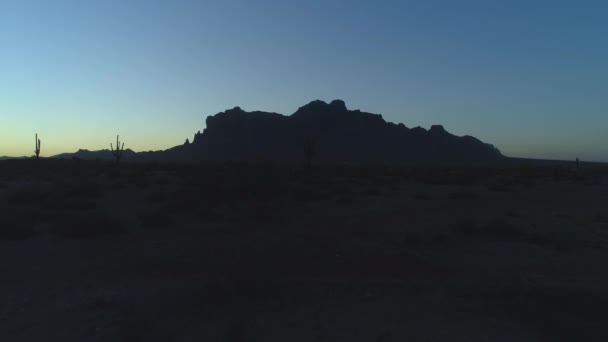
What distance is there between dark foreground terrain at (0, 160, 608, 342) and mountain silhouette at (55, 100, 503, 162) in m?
139

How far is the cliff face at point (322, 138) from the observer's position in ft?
547

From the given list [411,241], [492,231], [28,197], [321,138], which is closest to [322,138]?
[321,138]

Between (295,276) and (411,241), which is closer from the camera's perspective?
(295,276)

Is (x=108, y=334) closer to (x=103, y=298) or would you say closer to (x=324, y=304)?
(x=103, y=298)

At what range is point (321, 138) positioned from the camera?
171750 millimetres

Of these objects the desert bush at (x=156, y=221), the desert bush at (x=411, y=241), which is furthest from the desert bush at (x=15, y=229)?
the desert bush at (x=411, y=241)

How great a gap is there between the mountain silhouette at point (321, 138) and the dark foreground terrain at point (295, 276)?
13947 centimetres

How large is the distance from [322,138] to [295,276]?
535ft

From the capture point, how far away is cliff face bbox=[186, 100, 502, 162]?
167m

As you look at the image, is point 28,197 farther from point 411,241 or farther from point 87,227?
point 411,241

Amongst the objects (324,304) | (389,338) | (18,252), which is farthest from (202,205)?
(389,338)

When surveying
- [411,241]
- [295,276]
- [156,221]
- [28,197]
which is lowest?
[295,276]

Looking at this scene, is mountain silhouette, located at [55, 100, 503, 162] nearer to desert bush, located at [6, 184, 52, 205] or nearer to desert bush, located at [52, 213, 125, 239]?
desert bush, located at [6, 184, 52, 205]

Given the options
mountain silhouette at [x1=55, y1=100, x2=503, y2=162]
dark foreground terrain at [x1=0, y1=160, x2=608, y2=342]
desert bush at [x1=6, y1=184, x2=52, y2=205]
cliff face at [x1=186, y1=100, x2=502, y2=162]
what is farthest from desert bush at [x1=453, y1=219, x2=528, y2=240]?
cliff face at [x1=186, y1=100, x2=502, y2=162]
